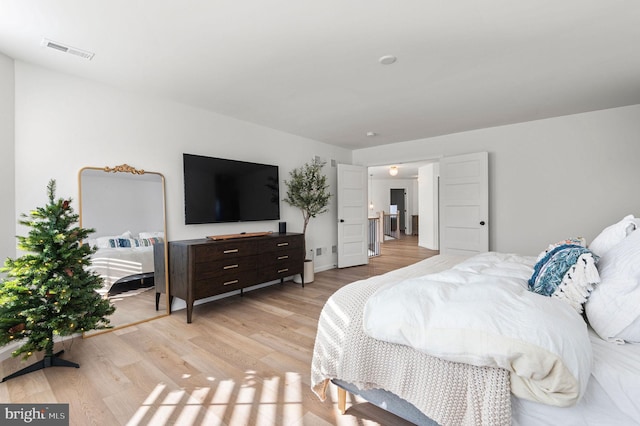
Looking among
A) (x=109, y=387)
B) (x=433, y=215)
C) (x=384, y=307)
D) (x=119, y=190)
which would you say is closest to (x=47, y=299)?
(x=109, y=387)

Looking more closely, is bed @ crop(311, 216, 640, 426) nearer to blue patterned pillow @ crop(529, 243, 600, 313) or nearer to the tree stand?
blue patterned pillow @ crop(529, 243, 600, 313)

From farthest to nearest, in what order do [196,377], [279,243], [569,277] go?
[279,243]
[196,377]
[569,277]

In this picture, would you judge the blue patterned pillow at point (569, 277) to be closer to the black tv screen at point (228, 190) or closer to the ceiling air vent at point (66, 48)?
the black tv screen at point (228, 190)

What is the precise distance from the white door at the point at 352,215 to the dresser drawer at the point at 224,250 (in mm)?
2388

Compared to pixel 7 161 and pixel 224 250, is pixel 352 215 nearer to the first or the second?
pixel 224 250

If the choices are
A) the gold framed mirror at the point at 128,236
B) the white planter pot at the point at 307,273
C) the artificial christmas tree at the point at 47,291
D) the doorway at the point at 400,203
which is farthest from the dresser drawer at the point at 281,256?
the doorway at the point at 400,203

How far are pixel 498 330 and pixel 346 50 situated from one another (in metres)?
Answer: 2.18

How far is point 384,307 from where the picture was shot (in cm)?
137

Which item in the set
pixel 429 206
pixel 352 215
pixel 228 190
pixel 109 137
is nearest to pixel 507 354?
pixel 228 190

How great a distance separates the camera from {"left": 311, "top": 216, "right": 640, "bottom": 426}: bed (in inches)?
39.6

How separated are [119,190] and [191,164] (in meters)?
0.79

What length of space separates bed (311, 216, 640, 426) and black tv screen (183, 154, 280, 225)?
8.36 ft

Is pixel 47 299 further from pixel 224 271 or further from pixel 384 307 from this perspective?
pixel 384 307

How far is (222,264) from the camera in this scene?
3.32 metres
